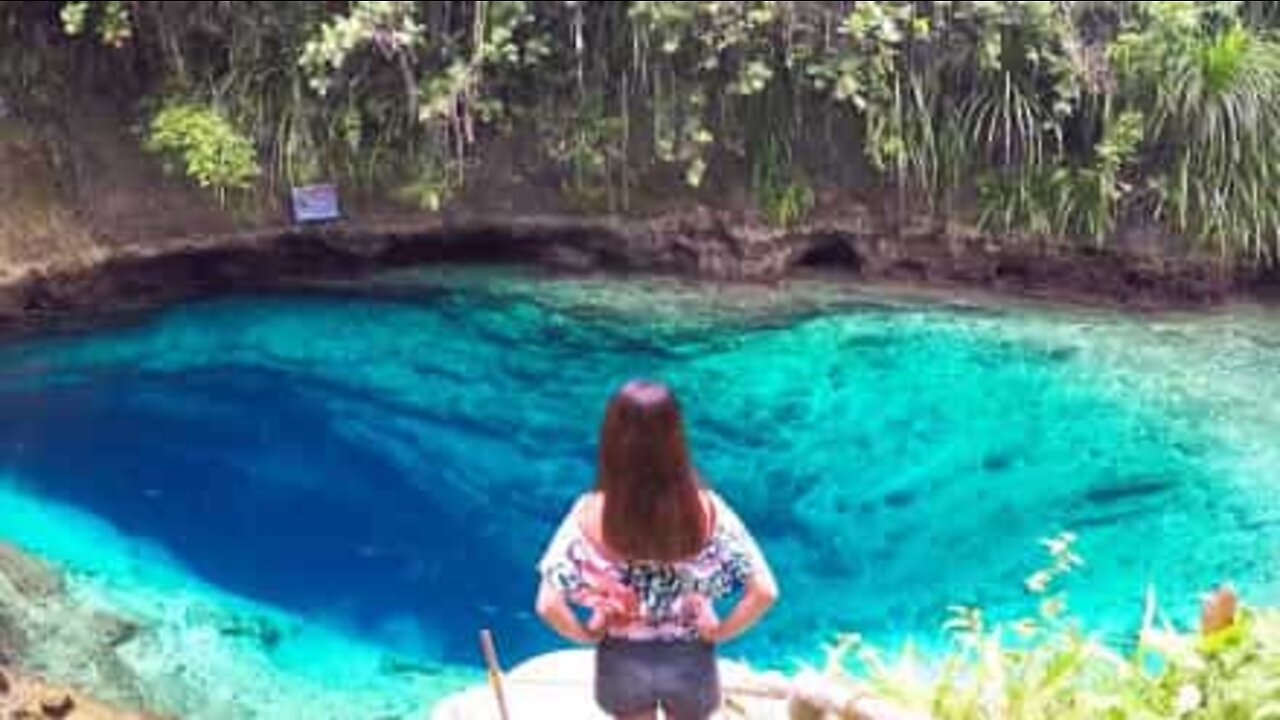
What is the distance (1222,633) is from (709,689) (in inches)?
41.0

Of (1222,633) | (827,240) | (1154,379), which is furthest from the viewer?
(827,240)

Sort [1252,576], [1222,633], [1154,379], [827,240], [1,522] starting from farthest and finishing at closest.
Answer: [827,240]
[1154,379]
[1,522]
[1252,576]
[1222,633]

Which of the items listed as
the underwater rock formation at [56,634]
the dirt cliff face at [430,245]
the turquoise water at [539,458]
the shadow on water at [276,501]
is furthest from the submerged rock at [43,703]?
the dirt cliff face at [430,245]

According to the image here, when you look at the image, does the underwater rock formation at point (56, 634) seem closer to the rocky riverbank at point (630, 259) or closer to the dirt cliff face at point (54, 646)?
the dirt cliff face at point (54, 646)

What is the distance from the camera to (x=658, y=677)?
3.57 meters

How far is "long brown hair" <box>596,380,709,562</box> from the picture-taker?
10.4 feet

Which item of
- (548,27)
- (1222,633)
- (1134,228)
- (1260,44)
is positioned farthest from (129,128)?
(1222,633)

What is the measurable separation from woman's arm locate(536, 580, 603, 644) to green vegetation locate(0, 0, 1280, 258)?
4.51m

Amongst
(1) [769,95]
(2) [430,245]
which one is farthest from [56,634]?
(1) [769,95]

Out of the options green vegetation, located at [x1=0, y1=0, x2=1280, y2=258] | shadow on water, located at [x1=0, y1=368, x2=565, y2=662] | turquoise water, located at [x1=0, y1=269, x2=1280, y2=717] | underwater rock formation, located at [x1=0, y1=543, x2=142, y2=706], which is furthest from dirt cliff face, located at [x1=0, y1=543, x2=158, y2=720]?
green vegetation, located at [x1=0, y1=0, x2=1280, y2=258]

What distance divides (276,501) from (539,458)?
1.06 metres

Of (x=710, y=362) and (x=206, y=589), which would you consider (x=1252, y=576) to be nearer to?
(x=710, y=362)

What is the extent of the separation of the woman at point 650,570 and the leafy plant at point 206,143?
4.74 m

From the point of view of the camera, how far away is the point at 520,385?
25.2 ft
